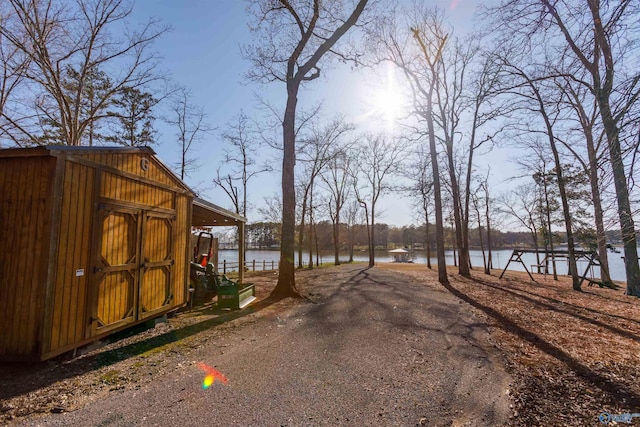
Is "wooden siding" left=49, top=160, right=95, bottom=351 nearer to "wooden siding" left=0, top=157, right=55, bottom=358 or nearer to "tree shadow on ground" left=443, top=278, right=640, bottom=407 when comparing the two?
"wooden siding" left=0, top=157, right=55, bottom=358

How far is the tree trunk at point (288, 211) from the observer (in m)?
9.59

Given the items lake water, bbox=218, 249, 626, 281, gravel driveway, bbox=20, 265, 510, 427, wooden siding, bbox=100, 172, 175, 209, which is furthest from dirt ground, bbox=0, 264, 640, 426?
lake water, bbox=218, 249, 626, 281

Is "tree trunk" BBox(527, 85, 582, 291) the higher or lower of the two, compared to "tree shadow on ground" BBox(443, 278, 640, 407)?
higher

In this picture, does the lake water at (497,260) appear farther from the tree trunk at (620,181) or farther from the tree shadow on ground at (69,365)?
the tree trunk at (620,181)

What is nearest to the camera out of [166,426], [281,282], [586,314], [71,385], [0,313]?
[166,426]

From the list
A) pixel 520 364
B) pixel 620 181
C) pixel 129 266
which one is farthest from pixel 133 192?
pixel 620 181

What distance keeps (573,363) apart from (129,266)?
692 centimetres

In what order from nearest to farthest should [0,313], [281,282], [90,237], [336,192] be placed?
[0,313], [90,237], [281,282], [336,192]

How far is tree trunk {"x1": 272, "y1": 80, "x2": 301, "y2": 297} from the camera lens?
9586 millimetres

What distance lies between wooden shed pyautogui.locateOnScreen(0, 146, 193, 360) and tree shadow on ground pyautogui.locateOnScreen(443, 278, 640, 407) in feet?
21.6

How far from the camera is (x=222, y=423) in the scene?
2.80 meters

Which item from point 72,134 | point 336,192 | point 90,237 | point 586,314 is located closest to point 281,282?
point 90,237

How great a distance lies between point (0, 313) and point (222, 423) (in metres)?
3.45

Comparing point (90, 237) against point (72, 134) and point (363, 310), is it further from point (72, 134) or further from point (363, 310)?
point (72, 134)
